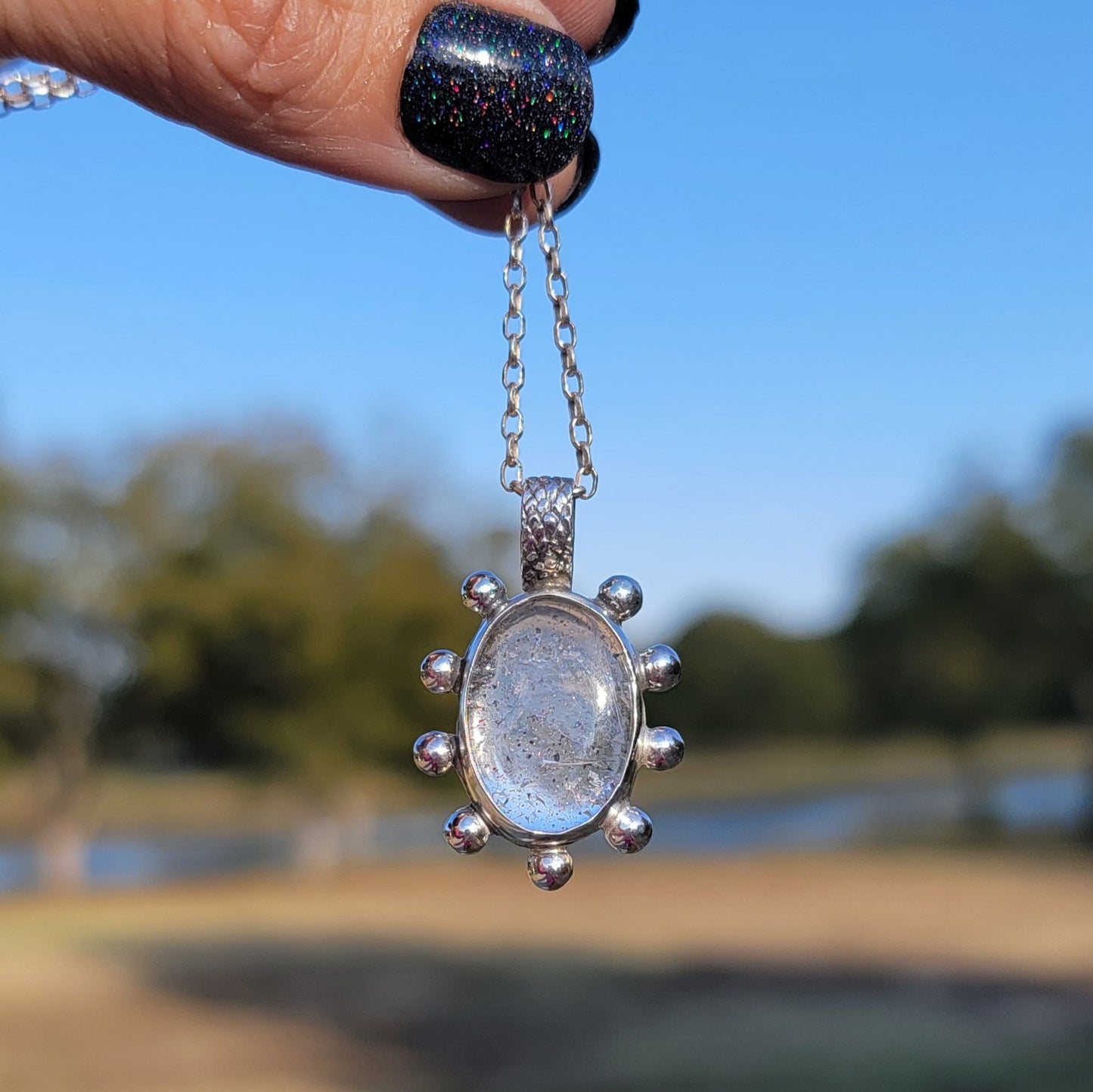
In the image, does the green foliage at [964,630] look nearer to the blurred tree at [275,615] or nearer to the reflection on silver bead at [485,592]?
the blurred tree at [275,615]

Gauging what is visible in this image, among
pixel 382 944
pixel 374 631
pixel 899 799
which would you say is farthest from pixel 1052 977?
pixel 374 631

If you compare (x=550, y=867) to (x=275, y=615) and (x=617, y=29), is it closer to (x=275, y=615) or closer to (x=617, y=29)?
(x=617, y=29)

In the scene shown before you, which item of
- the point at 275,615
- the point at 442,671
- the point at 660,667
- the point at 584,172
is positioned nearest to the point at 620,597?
the point at 660,667

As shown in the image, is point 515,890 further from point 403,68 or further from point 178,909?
point 403,68

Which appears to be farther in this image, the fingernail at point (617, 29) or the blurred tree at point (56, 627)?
the blurred tree at point (56, 627)

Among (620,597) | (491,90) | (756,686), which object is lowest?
(620,597)

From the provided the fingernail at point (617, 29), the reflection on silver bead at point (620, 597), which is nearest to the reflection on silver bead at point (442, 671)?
the reflection on silver bead at point (620, 597)
